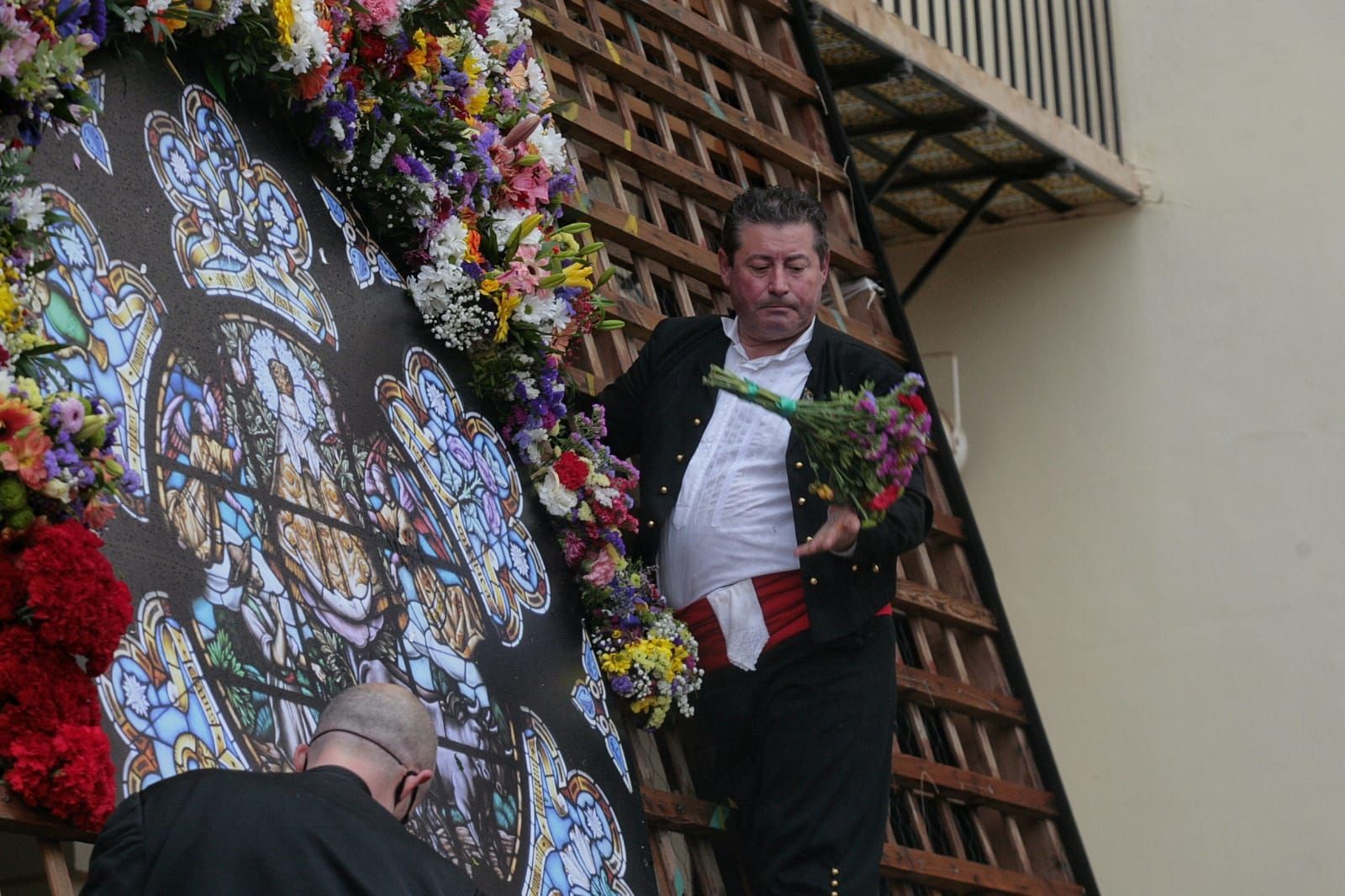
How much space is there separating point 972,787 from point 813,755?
1.22m

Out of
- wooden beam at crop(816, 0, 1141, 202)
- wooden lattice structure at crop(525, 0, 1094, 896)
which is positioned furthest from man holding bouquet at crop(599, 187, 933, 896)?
wooden beam at crop(816, 0, 1141, 202)

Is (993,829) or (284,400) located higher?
(284,400)

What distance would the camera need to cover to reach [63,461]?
2.70 metres

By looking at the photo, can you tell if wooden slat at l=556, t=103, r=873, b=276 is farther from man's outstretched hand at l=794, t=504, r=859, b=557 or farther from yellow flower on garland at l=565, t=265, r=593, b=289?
man's outstretched hand at l=794, t=504, r=859, b=557

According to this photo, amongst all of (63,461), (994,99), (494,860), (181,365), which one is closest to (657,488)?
(494,860)

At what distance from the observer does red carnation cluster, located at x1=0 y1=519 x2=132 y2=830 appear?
2594mm

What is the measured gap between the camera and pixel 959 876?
4957 millimetres

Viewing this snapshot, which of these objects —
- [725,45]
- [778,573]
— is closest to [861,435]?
[778,573]

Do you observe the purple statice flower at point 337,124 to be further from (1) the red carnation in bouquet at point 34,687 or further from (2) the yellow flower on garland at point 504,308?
(1) the red carnation in bouquet at point 34,687

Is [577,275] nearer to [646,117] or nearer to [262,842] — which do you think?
[646,117]

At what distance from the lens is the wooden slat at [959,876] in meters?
4.74

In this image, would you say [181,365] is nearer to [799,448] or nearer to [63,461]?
[63,461]

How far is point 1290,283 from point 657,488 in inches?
149

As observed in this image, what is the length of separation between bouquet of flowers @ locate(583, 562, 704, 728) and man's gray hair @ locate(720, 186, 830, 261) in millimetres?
696
